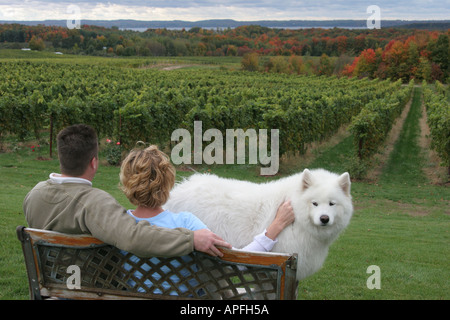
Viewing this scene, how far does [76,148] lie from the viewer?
2906 mm

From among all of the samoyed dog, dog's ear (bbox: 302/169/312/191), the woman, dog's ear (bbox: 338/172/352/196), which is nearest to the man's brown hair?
the woman

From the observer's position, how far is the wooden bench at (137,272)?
2.72 metres

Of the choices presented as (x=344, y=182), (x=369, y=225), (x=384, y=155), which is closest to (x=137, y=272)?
(x=344, y=182)

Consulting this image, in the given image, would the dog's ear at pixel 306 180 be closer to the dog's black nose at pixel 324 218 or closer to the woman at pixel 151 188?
the dog's black nose at pixel 324 218

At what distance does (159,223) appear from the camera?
296 centimetres

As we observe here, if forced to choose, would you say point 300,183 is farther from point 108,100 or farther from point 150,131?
point 108,100

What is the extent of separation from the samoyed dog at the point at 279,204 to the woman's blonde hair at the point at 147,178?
3.79ft

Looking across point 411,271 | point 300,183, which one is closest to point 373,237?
point 411,271

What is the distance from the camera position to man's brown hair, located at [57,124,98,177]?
2883 mm

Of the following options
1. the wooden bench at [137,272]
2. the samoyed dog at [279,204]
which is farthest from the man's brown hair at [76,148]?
the samoyed dog at [279,204]

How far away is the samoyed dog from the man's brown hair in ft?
4.35

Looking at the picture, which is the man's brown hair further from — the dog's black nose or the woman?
the dog's black nose

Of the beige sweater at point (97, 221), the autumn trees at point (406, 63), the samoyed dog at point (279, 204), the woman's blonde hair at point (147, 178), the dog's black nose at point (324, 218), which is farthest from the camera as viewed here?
the autumn trees at point (406, 63)

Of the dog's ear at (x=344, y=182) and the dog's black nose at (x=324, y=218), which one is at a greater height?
the dog's ear at (x=344, y=182)
